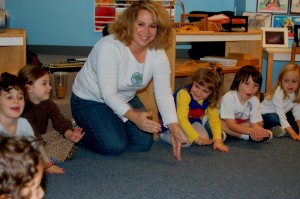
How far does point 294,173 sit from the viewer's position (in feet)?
6.95

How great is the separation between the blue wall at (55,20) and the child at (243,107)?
2700mm

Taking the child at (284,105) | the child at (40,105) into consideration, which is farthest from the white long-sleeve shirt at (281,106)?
the child at (40,105)

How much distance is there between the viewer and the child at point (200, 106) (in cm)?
249

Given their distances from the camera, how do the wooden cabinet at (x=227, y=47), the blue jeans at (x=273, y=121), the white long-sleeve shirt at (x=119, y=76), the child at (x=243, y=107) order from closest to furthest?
the white long-sleeve shirt at (x=119, y=76)
the child at (x=243, y=107)
the wooden cabinet at (x=227, y=47)
the blue jeans at (x=273, y=121)

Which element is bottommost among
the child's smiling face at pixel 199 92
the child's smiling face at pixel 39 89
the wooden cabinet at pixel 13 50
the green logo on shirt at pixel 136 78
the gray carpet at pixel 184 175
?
the gray carpet at pixel 184 175

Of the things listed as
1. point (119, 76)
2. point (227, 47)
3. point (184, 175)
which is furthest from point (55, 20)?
point (184, 175)

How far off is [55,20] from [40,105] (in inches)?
121

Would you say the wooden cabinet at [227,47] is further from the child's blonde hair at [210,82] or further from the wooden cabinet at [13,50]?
the wooden cabinet at [13,50]

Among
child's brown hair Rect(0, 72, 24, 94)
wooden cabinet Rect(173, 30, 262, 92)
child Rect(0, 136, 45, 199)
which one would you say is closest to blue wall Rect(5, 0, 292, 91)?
wooden cabinet Rect(173, 30, 262, 92)

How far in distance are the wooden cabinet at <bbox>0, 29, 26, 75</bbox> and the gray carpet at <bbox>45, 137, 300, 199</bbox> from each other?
0.58 meters

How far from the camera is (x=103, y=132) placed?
7.63ft

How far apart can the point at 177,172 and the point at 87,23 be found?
331cm

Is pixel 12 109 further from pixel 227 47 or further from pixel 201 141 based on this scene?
pixel 227 47

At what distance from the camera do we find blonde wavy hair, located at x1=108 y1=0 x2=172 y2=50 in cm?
217
